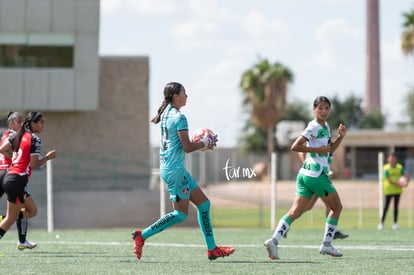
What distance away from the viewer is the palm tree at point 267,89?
71438 mm

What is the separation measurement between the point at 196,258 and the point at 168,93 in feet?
7.70

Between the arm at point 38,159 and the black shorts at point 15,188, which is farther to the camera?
the arm at point 38,159

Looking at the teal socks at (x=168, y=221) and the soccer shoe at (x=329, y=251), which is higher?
the teal socks at (x=168, y=221)

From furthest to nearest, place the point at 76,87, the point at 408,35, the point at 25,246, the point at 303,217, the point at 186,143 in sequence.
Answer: the point at 408,35 → the point at 76,87 → the point at 303,217 → the point at 25,246 → the point at 186,143

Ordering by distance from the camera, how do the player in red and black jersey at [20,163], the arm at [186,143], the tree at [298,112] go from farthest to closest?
1. the tree at [298,112]
2. the player in red and black jersey at [20,163]
3. the arm at [186,143]

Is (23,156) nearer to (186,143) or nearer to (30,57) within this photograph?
(186,143)

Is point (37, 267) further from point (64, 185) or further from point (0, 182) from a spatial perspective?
point (64, 185)

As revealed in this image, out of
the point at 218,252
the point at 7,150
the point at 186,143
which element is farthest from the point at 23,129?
the point at 218,252

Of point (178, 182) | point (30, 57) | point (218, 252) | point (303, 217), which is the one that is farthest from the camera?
point (30, 57)

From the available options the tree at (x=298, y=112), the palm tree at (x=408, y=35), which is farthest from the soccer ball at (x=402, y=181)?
the tree at (x=298, y=112)

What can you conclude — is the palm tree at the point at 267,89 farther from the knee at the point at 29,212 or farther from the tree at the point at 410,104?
the knee at the point at 29,212

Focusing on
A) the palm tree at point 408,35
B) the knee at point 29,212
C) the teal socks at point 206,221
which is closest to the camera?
the teal socks at point 206,221

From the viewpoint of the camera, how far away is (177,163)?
11766 millimetres

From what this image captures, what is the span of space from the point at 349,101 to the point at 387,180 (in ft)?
248
